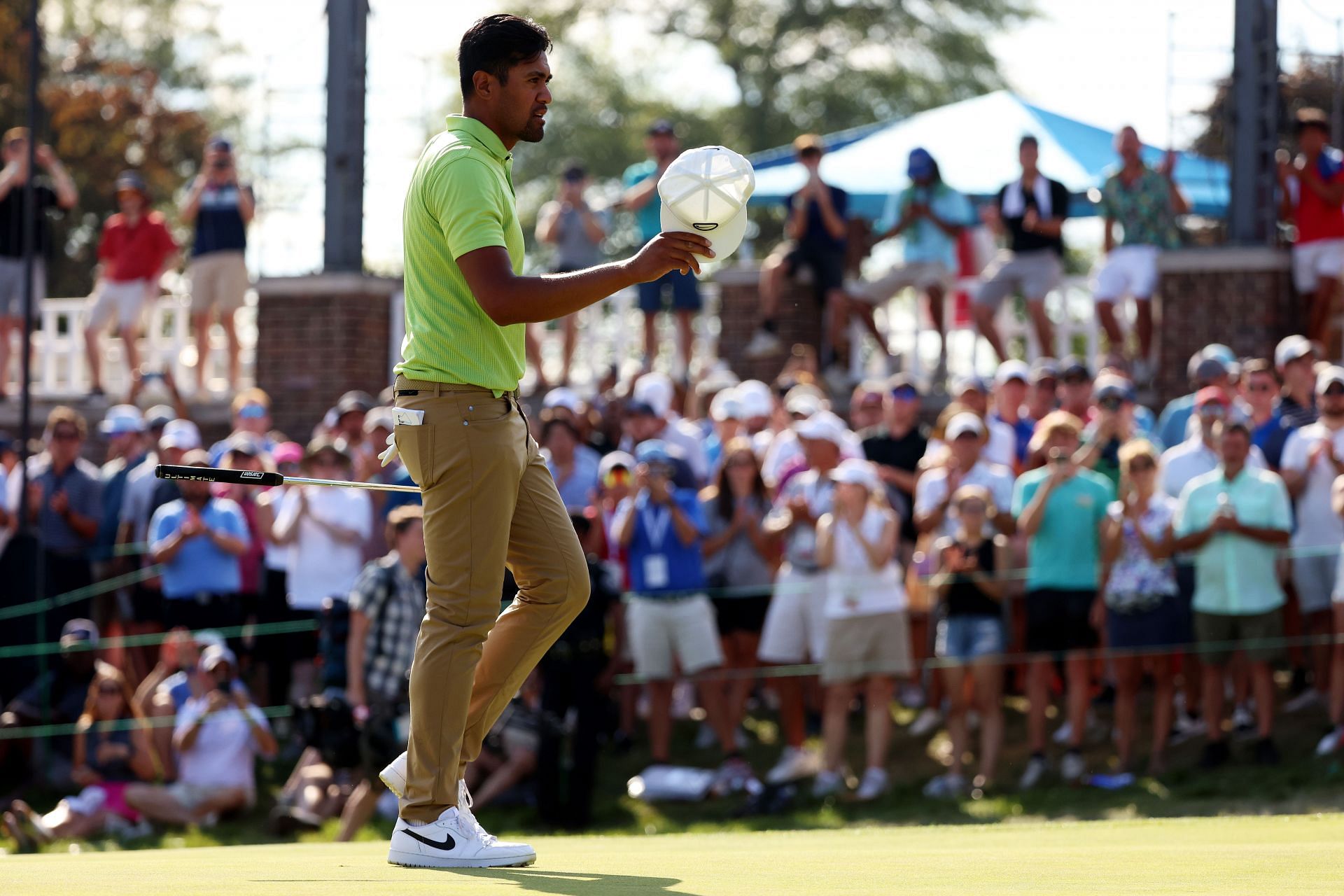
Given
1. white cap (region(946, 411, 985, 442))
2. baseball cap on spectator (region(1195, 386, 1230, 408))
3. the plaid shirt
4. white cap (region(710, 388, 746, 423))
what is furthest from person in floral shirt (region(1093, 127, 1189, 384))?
the plaid shirt

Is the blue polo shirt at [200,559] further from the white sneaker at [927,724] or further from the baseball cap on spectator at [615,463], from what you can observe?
the white sneaker at [927,724]

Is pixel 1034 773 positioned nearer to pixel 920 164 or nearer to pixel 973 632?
pixel 973 632

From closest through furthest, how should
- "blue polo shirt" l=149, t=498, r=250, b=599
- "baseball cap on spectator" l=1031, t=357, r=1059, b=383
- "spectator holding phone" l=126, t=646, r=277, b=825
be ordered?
"spectator holding phone" l=126, t=646, r=277, b=825
"blue polo shirt" l=149, t=498, r=250, b=599
"baseball cap on spectator" l=1031, t=357, r=1059, b=383

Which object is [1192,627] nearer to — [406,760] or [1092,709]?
[1092,709]

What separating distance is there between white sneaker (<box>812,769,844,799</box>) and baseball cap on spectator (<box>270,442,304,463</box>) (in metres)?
4.09

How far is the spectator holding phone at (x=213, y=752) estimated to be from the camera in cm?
1194

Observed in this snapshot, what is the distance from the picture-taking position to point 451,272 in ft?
18.0

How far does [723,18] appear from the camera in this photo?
1592 inches

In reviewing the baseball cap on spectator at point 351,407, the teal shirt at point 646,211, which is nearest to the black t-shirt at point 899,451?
the baseball cap on spectator at point 351,407

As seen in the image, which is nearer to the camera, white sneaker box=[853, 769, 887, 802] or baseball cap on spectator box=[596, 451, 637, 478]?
Result: white sneaker box=[853, 769, 887, 802]

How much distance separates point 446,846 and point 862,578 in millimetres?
6411

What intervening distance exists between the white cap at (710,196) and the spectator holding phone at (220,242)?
11791 millimetres

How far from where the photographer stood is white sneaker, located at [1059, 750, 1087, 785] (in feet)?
37.2

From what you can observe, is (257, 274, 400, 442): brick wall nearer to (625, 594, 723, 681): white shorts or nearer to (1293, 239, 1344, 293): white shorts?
(625, 594, 723, 681): white shorts
